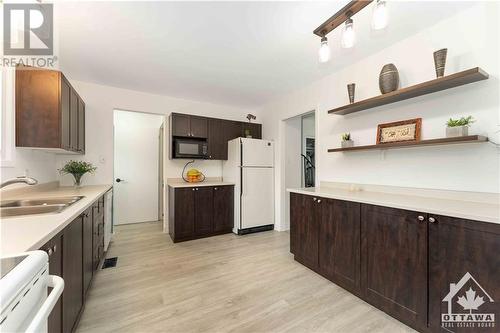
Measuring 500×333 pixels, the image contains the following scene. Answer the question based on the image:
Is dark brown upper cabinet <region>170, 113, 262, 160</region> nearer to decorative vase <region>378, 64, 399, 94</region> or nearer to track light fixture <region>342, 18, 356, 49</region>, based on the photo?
decorative vase <region>378, 64, 399, 94</region>

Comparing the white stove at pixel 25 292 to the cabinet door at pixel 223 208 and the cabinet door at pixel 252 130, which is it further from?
the cabinet door at pixel 252 130

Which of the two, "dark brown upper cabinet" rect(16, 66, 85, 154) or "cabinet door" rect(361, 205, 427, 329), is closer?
"cabinet door" rect(361, 205, 427, 329)

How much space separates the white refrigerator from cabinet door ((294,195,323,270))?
1.31m

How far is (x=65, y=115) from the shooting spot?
2.25 meters

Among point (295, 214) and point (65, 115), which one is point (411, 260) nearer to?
point (295, 214)

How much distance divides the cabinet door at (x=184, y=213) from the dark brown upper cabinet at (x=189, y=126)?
40.1 inches

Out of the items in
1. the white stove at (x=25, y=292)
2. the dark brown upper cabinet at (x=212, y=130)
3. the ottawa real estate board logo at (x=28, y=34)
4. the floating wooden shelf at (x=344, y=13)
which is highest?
the ottawa real estate board logo at (x=28, y=34)

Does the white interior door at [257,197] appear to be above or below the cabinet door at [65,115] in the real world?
below

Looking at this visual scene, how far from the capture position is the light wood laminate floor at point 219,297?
1584 millimetres

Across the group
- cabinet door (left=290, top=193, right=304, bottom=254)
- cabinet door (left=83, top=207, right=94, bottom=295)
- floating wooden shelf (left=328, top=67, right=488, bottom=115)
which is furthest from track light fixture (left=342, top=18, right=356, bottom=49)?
cabinet door (left=83, top=207, right=94, bottom=295)

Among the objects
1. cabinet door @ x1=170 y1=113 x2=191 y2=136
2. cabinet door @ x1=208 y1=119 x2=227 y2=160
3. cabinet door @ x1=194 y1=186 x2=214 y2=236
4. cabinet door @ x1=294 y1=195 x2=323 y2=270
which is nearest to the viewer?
cabinet door @ x1=294 y1=195 x2=323 y2=270

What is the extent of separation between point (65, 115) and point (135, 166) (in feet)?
8.11

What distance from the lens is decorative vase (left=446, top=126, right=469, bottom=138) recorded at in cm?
163

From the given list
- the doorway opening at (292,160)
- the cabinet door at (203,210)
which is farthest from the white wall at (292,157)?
the cabinet door at (203,210)
